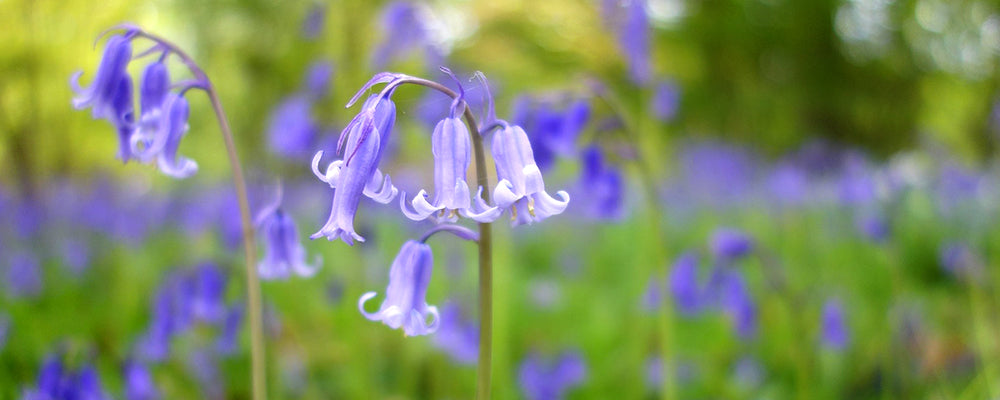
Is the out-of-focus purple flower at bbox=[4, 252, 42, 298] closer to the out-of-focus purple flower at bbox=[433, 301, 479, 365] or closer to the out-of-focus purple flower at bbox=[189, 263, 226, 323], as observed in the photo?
the out-of-focus purple flower at bbox=[189, 263, 226, 323]

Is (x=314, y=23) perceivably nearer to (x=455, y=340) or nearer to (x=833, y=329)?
(x=455, y=340)

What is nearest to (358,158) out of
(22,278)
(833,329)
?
(833,329)

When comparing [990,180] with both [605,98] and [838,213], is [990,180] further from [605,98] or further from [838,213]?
[605,98]

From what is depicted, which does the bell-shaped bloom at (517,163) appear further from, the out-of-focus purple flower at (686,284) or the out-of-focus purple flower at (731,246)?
the out-of-focus purple flower at (686,284)

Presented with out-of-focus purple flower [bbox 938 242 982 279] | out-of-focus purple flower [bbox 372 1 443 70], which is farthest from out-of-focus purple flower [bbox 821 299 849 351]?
out-of-focus purple flower [bbox 372 1 443 70]

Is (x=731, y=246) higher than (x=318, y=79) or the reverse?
the reverse

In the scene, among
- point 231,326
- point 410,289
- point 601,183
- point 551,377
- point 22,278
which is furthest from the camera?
point 22,278
